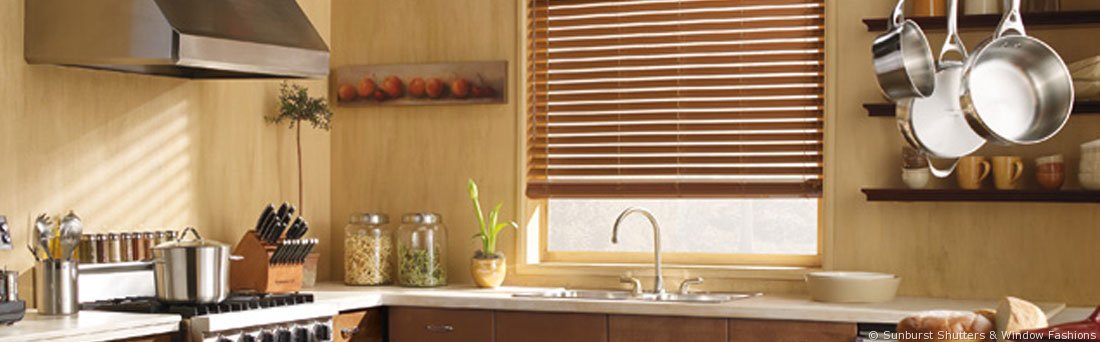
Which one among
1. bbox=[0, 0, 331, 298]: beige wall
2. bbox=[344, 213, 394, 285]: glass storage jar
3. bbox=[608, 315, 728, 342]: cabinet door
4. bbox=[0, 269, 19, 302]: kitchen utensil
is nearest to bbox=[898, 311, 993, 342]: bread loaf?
bbox=[608, 315, 728, 342]: cabinet door

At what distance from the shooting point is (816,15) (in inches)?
184

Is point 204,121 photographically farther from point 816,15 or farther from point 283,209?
point 816,15

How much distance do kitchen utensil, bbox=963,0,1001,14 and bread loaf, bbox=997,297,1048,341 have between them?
235 centimetres

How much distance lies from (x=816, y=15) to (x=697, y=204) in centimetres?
78

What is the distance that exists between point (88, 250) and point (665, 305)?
67.9 inches

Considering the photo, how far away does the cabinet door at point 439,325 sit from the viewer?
14.5 ft

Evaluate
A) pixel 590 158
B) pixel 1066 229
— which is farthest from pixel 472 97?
pixel 1066 229

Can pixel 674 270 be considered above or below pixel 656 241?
below

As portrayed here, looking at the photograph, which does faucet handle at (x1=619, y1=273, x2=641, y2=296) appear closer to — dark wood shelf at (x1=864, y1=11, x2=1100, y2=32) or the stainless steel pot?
dark wood shelf at (x1=864, y1=11, x2=1100, y2=32)

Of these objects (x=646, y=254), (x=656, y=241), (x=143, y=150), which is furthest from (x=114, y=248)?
(x=646, y=254)

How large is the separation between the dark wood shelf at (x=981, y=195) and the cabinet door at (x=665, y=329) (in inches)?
27.7

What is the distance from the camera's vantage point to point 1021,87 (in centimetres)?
290

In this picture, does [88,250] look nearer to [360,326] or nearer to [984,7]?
[360,326]

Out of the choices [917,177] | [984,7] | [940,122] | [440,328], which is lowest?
[440,328]
